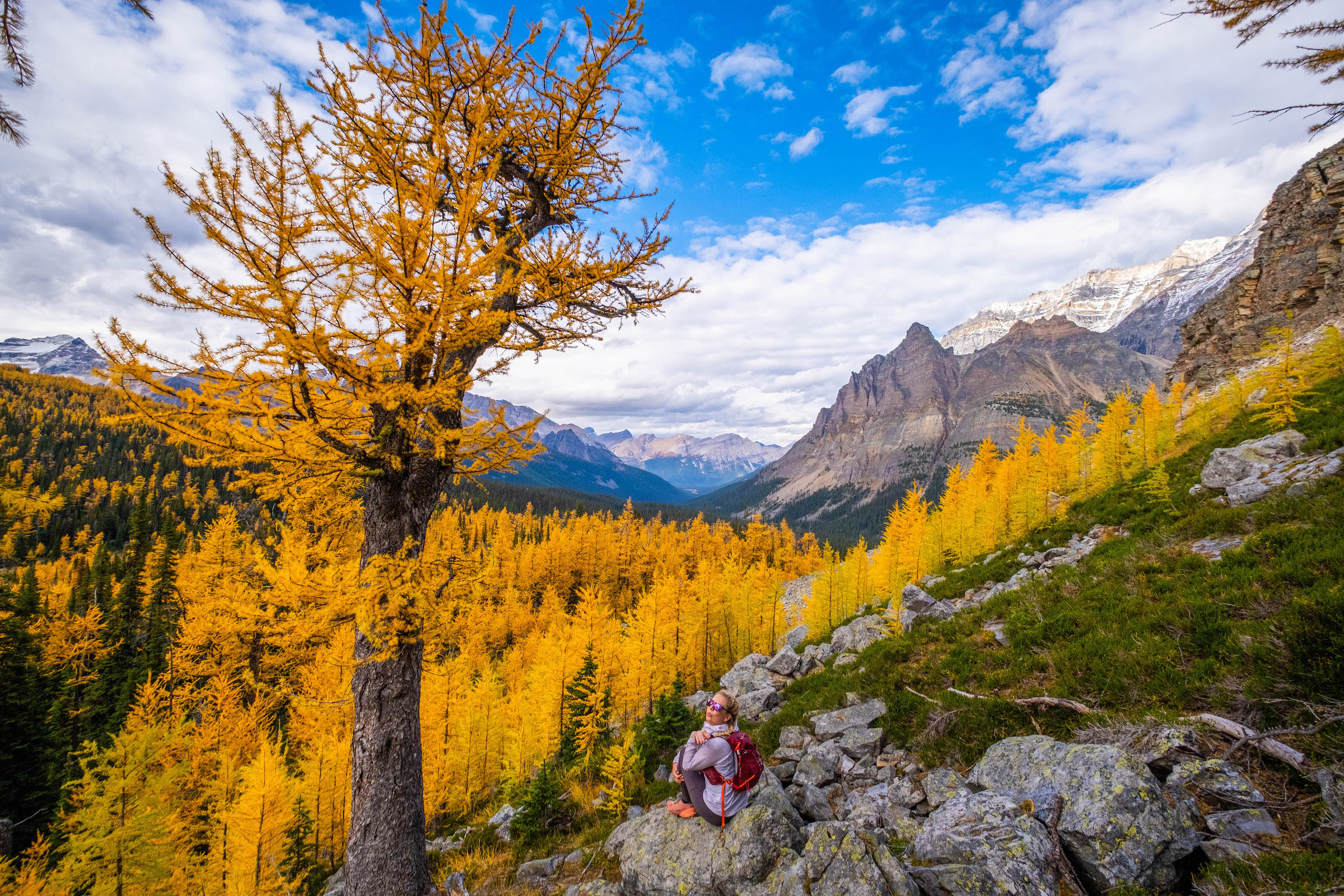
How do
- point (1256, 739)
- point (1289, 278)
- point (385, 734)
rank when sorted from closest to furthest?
point (1256, 739) < point (385, 734) < point (1289, 278)

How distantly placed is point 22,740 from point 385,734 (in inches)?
1362

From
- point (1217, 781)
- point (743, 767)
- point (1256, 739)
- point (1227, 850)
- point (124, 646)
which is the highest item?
point (1256, 739)

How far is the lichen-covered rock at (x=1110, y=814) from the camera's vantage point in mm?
4172

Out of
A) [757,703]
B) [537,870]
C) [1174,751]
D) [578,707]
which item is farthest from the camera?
[578,707]

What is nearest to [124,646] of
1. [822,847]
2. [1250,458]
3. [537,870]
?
[537,870]

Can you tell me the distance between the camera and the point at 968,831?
4.69m

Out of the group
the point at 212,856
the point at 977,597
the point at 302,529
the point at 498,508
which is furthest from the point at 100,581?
the point at 498,508

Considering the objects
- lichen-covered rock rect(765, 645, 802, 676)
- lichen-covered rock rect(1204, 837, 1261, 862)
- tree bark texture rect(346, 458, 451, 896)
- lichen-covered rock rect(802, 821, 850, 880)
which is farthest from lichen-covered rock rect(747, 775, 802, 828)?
lichen-covered rock rect(765, 645, 802, 676)

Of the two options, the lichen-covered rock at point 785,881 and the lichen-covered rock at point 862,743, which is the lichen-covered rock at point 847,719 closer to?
the lichen-covered rock at point 862,743

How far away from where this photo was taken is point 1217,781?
4730 mm

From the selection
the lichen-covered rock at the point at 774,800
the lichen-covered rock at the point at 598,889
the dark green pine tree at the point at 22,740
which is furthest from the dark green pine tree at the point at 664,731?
the dark green pine tree at the point at 22,740

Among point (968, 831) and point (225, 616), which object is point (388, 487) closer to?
point (225, 616)

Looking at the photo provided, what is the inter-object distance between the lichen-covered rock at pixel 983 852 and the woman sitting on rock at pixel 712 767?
6.87ft

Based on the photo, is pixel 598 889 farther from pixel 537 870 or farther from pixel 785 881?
pixel 537 870
